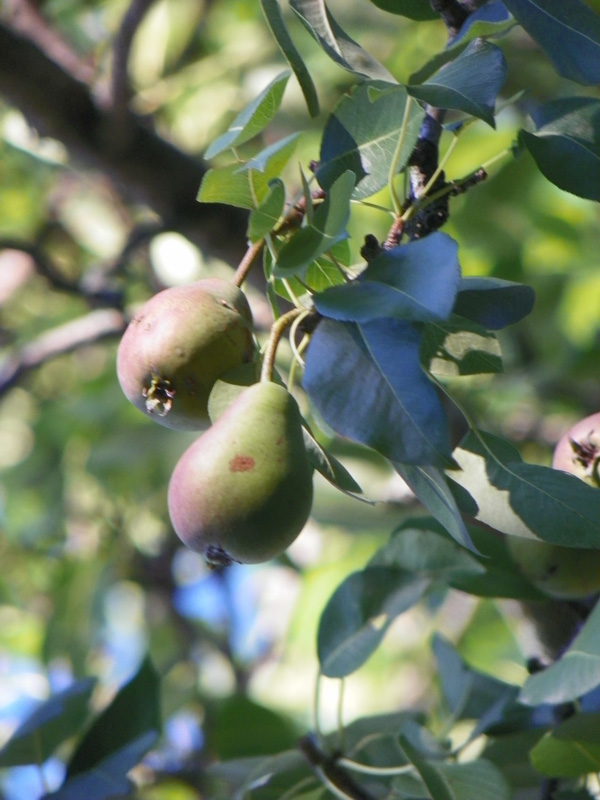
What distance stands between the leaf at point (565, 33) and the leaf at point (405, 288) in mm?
159

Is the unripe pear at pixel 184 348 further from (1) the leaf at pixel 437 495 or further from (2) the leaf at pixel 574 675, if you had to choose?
(2) the leaf at pixel 574 675

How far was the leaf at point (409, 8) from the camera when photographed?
0.67 metres

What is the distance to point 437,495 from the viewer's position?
1.82ft

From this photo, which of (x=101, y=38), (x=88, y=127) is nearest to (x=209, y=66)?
(x=101, y=38)

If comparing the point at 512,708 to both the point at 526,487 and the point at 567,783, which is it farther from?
the point at 526,487

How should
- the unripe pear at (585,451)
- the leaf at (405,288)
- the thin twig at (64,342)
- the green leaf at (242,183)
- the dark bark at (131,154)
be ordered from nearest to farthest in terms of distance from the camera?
the leaf at (405,288) < the green leaf at (242,183) < the unripe pear at (585,451) < the dark bark at (131,154) < the thin twig at (64,342)

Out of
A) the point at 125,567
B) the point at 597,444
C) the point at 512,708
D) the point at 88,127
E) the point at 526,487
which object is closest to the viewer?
the point at 526,487

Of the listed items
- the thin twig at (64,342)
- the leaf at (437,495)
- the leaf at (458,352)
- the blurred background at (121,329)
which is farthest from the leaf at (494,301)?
the thin twig at (64,342)

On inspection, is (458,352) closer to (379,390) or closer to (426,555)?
(379,390)

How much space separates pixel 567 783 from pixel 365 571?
0.28 metres

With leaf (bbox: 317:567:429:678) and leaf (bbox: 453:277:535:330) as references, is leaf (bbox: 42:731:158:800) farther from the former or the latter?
leaf (bbox: 453:277:535:330)

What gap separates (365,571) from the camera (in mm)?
865

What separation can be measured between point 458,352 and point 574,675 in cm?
26

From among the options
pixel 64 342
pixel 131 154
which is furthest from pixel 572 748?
pixel 64 342
